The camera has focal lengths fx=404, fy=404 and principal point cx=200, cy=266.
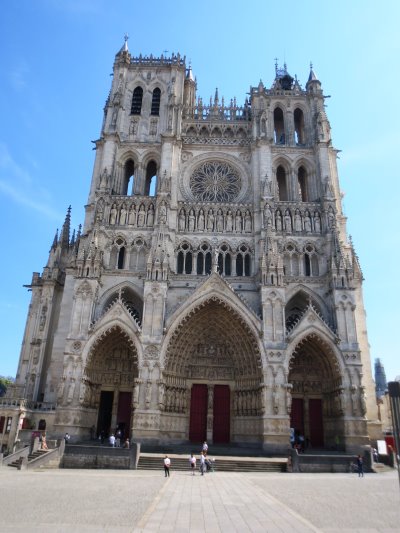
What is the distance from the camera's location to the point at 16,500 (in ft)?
36.0

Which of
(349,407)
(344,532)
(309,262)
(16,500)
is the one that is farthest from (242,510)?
(309,262)

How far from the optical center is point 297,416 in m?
27.7

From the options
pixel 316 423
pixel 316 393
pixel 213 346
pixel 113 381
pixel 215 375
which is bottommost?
pixel 316 423

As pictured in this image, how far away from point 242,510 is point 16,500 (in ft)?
20.1

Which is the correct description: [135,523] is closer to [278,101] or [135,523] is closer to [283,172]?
[283,172]

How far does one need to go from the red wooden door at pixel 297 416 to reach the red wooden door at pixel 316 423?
0.59m

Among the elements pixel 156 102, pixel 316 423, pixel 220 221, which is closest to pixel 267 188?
pixel 220 221

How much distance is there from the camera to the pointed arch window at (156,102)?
1447 inches

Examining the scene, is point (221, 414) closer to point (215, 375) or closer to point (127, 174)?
point (215, 375)

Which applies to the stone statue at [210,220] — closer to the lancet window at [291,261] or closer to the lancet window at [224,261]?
the lancet window at [224,261]

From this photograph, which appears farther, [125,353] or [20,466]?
[125,353]

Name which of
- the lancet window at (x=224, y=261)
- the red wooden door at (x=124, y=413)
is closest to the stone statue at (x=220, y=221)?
the lancet window at (x=224, y=261)

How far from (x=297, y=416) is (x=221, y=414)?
523 centimetres

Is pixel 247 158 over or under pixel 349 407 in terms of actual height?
over
